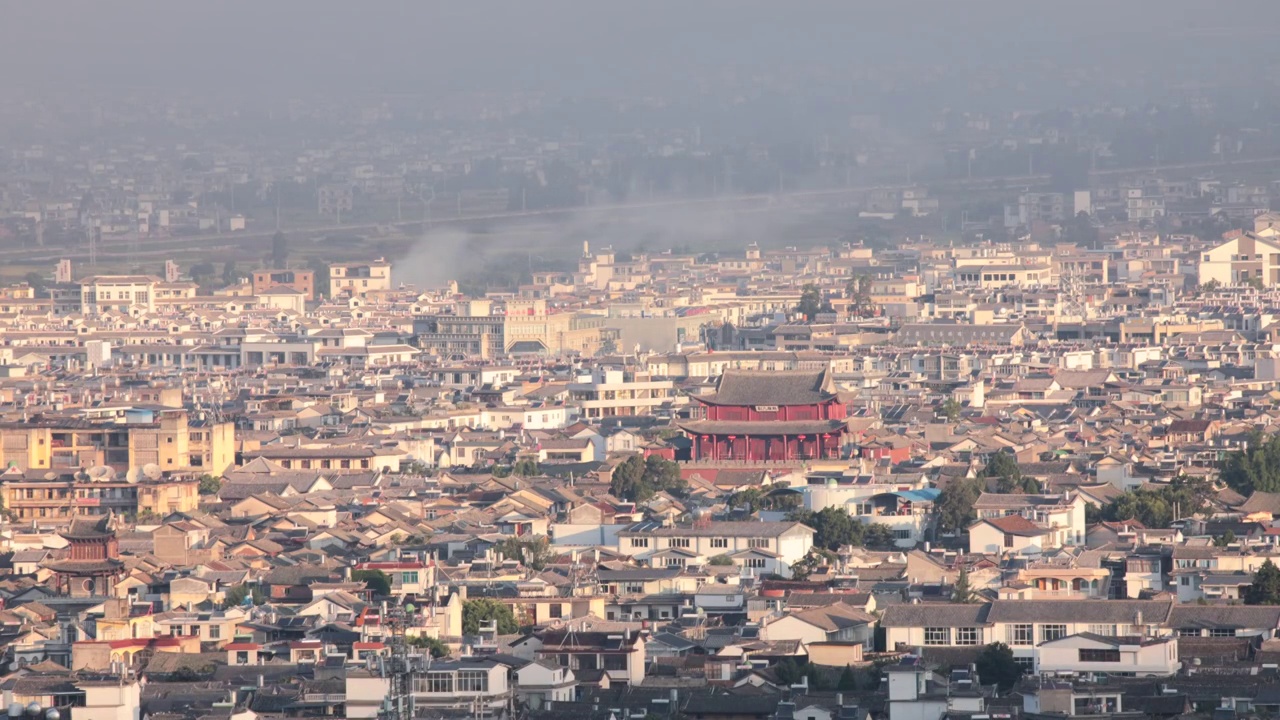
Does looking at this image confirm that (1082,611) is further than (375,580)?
No

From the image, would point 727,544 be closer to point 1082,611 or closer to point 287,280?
point 1082,611

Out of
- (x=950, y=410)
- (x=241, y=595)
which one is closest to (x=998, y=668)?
(x=241, y=595)


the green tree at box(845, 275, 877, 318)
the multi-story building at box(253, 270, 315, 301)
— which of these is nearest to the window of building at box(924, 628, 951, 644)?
the green tree at box(845, 275, 877, 318)

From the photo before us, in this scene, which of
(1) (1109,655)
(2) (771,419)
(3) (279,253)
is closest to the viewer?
(1) (1109,655)

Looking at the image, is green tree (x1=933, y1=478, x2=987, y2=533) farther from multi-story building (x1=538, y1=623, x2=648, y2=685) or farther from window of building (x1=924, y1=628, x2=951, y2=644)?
multi-story building (x1=538, y1=623, x2=648, y2=685)

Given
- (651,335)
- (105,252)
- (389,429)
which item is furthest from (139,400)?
(105,252)

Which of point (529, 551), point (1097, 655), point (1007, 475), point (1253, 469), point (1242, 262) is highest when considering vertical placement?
point (1242, 262)

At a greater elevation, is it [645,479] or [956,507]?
[956,507]
